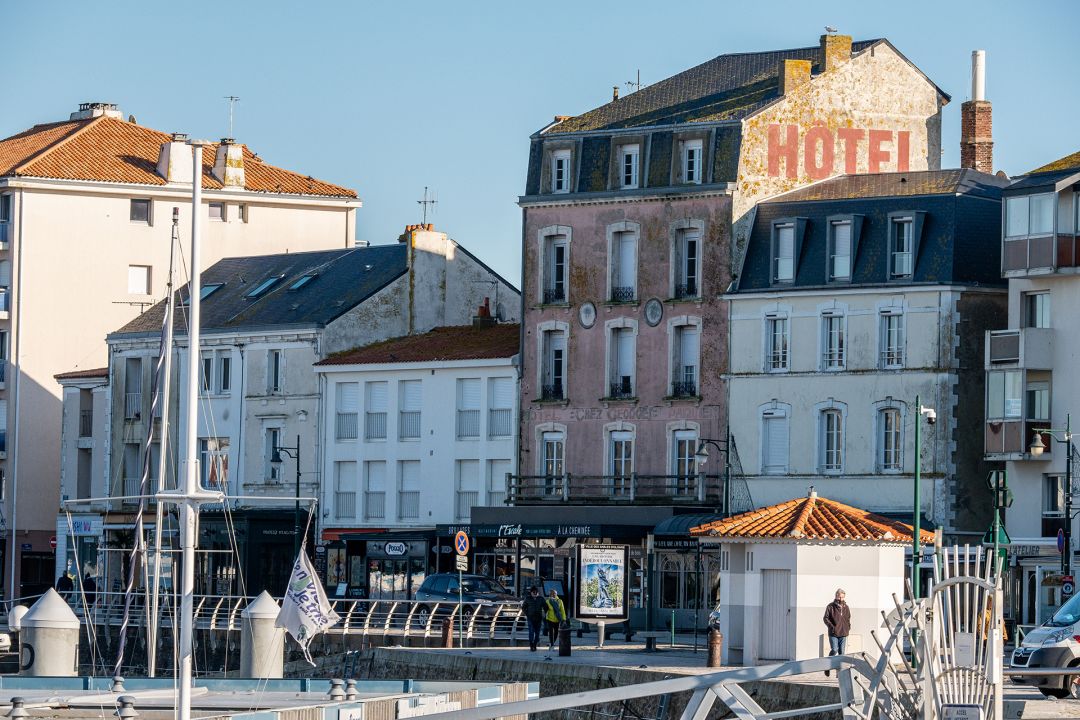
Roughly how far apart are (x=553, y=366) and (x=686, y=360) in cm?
466

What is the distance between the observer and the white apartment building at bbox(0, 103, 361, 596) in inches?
3177

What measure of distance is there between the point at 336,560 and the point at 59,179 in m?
21.1

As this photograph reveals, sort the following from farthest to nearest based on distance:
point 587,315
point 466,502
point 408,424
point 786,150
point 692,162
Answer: point 408,424 < point 466,502 < point 587,315 < point 692,162 < point 786,150

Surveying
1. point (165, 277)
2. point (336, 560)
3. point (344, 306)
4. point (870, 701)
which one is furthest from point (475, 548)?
point (870, 701)

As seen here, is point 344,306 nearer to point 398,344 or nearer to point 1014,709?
point 398,344

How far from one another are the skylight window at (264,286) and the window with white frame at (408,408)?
8970 millimetres

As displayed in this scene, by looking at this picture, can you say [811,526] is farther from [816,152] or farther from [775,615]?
[816,152]

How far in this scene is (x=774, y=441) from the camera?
194 feet

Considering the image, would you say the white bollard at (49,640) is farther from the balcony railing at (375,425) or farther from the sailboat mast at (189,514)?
the balcony railing at (375,425)

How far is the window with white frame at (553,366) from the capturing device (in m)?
64.4

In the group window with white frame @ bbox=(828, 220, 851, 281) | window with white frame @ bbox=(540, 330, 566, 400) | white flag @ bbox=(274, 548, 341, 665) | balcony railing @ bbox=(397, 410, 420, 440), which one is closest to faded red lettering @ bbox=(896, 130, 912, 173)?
window with white frame @ bbox=(828, 220, 851, 281)

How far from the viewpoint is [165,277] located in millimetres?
83312

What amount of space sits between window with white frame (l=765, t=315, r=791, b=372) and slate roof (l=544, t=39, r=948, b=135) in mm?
5584

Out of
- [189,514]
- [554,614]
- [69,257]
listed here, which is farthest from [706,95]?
[189,514]
